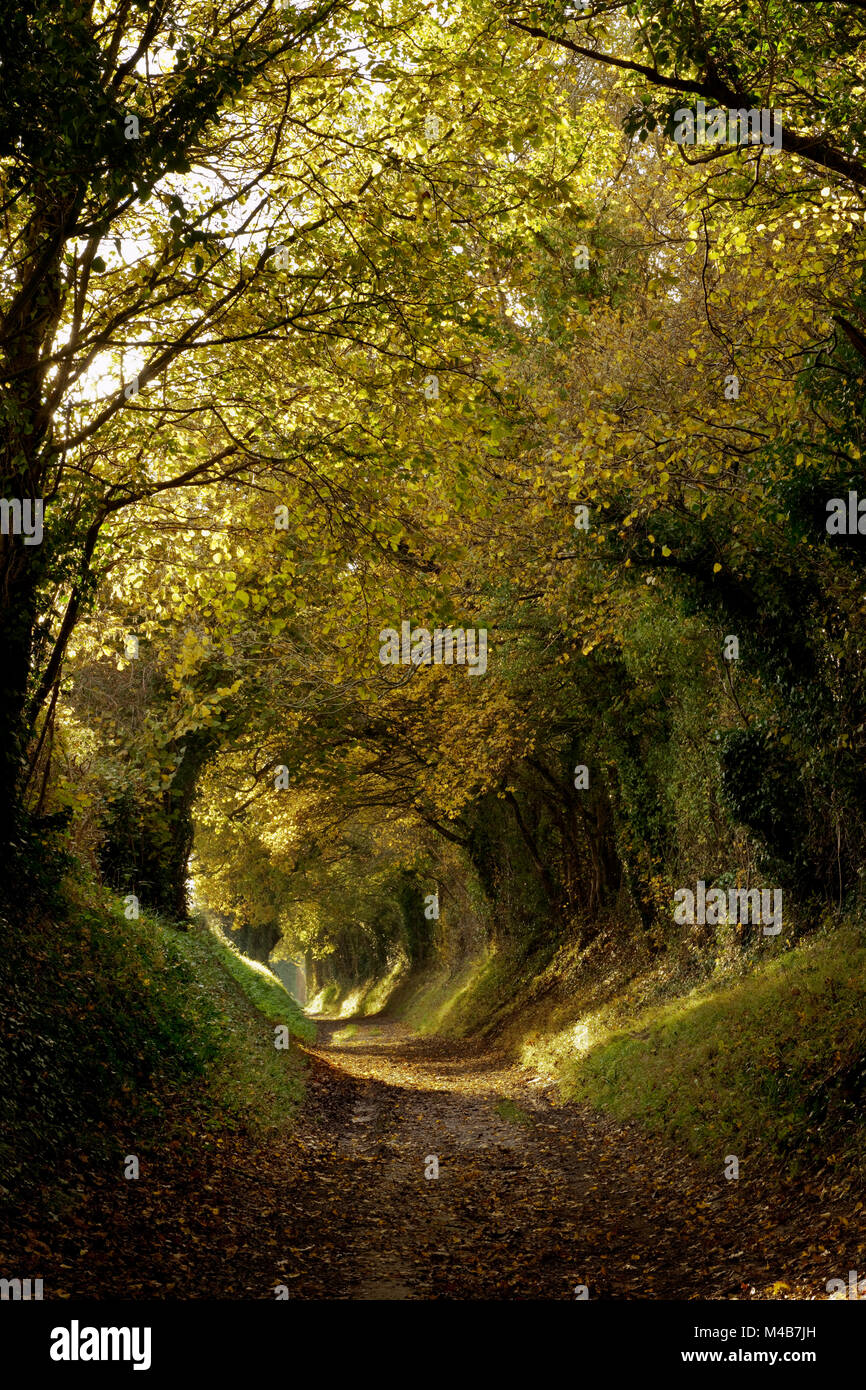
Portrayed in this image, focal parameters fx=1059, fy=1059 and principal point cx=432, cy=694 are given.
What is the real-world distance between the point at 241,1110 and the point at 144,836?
768 cm

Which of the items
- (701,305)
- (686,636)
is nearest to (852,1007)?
(686,636)

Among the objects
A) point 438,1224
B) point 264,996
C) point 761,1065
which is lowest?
point 438,1224

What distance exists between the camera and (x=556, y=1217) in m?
10.2

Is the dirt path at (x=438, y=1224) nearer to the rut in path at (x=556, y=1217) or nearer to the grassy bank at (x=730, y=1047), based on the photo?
the rut in path at (x=556, y=1217)

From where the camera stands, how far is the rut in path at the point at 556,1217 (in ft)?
25.9
